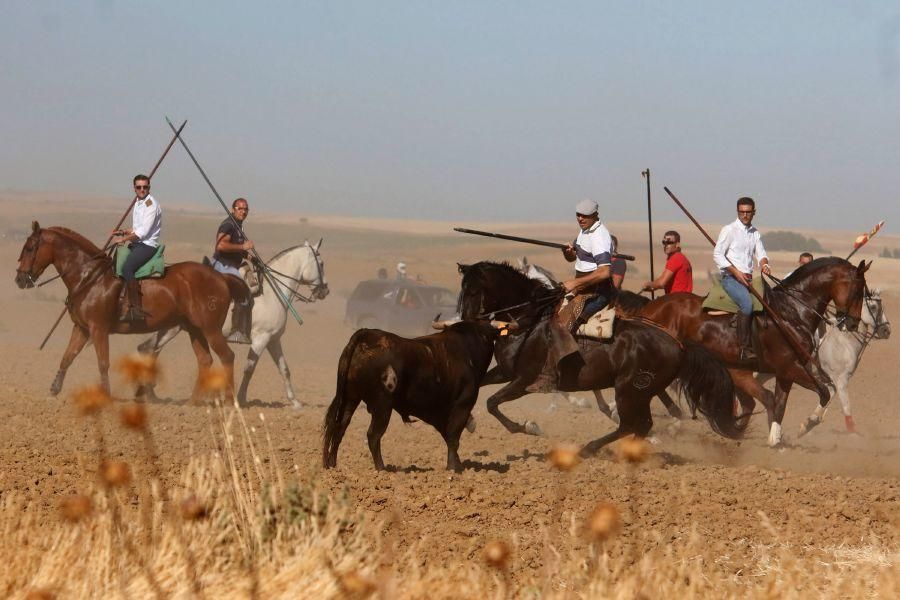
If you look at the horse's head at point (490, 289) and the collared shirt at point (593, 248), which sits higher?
the collared shirt at point (593, 248)

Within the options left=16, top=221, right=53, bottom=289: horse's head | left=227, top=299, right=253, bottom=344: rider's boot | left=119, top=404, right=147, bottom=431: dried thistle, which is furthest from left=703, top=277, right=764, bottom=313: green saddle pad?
left=119, top=404, right=147, bottom=431: dried thistle

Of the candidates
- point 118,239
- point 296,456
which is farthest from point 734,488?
point 118,239

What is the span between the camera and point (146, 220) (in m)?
16.6

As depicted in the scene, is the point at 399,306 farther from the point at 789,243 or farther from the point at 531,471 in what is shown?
the point at 789,243

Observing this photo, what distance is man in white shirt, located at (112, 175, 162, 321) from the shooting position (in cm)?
1661

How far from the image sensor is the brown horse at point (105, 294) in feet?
54.9

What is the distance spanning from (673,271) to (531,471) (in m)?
6.54

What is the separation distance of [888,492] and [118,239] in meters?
9.84

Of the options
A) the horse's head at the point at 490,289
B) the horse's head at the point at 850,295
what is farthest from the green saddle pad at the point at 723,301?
the horse's head at the point at 490,289

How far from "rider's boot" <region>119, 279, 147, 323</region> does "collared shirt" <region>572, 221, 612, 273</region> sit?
6463mm

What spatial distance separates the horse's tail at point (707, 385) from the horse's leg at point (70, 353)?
24.7 feet

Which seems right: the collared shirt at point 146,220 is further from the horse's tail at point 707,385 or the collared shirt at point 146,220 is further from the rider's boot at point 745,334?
the rider's boot at point 745,334

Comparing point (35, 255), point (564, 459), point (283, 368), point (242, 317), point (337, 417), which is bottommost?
point (283, 368)

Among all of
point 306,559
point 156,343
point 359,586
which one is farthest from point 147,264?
point 359,586
